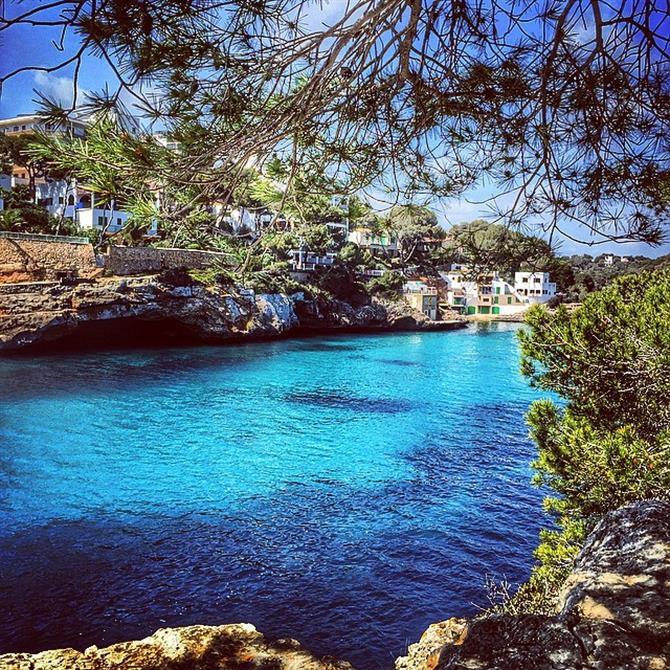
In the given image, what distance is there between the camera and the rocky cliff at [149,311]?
26016 mm

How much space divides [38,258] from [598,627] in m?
28.7

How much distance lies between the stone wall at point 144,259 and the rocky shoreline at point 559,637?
84.2 ft

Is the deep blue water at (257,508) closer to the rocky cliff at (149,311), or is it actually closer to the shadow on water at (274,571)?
the shadow on water at (274,571)

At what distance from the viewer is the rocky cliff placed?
26.0 m

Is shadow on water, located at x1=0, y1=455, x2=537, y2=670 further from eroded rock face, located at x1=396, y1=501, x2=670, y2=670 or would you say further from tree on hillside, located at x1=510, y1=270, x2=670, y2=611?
eroded rock face, located at x1=396, y1=501, x2=670, y2=670

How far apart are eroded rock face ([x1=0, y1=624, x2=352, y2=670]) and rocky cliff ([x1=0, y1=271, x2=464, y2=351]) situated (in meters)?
23.9

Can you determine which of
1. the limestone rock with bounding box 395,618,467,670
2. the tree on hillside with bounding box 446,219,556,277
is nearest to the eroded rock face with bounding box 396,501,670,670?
the limestone rock with bounding box 395,618,467,670

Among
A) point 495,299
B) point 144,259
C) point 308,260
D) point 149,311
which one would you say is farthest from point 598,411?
point 495,299

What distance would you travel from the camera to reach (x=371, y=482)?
12.4 metres

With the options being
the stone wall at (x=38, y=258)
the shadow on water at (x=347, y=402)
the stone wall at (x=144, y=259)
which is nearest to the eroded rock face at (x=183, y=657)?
the shadow on water at (x=347, y=402)

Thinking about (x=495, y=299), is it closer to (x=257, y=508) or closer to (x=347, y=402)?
(x=347, y=402)

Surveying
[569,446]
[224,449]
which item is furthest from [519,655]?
[224,449]

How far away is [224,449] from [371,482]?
427 cm

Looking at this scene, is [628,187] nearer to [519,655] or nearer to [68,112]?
[519,655]
